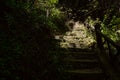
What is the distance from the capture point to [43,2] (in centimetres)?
802

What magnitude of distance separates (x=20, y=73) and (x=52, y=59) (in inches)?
47.3

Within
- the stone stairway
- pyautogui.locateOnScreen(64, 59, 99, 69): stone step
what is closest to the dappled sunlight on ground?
the stone stairway

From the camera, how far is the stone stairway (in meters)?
5.37

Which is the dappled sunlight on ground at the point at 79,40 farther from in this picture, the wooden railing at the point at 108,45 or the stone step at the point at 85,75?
the stone step at the point at 85,75

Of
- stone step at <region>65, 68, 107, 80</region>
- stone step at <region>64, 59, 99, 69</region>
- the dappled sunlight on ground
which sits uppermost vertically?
the dappled sunlight on ground

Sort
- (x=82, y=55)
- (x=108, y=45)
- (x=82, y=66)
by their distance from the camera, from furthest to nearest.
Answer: (x=82, y=55), (x=82, y=66), (x=108, y=45)

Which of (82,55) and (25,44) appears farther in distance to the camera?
(82,55)

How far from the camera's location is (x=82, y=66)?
6055 millimetres

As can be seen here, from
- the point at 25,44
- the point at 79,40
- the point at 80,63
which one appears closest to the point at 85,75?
the point at 80,63

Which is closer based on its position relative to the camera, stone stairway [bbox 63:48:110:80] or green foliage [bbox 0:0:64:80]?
green foliage [bbox 0:0:64:80]

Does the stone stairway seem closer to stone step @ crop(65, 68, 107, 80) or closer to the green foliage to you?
stone step @ crop(65, 68, 107, 80)

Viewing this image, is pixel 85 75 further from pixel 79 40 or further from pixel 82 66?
pixel 79 40

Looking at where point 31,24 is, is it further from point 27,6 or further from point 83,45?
point 83,45

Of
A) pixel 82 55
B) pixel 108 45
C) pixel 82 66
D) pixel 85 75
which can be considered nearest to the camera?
pixel 85 75
